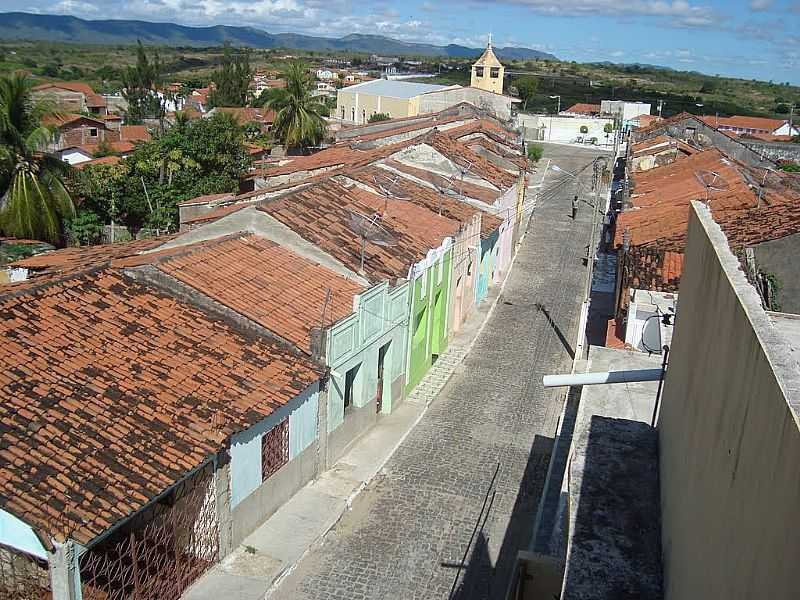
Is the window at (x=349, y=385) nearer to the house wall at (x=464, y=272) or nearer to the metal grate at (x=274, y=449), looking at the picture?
the metal grate at (x=274, y=449)

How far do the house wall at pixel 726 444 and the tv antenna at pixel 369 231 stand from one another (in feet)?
37.3

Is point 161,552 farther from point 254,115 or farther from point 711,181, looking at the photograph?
point 254,115

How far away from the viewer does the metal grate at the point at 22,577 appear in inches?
392

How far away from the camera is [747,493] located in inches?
188

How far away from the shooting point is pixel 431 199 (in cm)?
2586

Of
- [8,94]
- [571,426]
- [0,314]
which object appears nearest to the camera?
[0,314]

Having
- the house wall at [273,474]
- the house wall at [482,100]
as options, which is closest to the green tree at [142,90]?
the house wall at [482,100]

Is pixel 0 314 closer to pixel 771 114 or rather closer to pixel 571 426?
pixel 571 426

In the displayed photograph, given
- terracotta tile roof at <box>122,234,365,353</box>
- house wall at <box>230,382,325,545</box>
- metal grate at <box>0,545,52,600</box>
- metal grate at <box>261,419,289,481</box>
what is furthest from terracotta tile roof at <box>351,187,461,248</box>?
metal grate at <box>0,545,52,600</box>

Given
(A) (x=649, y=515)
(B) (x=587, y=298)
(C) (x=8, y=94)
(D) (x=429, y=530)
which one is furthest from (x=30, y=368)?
(C) (x=8, y=94)

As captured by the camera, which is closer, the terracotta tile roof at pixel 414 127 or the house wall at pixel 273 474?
the house wall at pixel 273 474

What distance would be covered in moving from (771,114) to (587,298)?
382 feet

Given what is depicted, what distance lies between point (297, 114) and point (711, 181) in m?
27.0

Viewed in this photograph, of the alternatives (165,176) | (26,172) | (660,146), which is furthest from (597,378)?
(660,146)
